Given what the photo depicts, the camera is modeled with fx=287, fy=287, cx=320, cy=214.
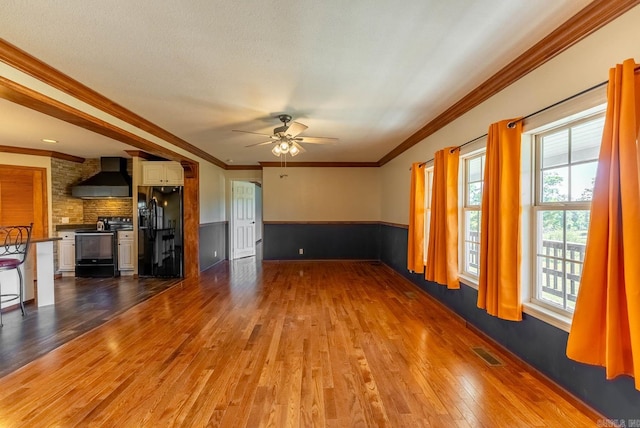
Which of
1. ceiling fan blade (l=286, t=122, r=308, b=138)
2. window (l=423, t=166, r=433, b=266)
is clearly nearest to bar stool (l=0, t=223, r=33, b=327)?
ceiling fan blade (l=286, t=122, r=308, b=138)

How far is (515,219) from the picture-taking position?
2328mm

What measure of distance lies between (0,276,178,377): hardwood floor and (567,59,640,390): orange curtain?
417cm

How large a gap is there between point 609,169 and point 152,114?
168 inches

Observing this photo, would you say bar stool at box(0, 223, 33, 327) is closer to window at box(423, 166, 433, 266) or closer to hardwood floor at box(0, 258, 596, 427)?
hardwood floor at box(0, 258, 596, 427)

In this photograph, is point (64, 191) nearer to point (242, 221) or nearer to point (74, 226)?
point (74, 226)

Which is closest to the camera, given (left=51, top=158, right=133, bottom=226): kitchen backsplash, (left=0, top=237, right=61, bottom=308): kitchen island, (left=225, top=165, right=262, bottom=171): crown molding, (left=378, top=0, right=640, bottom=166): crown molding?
(left=378, top=0, right=640, bottom=166): crown molding

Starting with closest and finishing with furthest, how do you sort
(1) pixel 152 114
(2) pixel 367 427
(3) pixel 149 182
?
Result: (2) pixel 367 427, (1) pixel 152 114, (3) pixel 149 182

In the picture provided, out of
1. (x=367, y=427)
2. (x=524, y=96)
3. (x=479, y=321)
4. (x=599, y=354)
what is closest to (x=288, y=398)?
(x=367, y=427)

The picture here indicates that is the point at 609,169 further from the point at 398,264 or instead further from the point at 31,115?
the point at 31,115

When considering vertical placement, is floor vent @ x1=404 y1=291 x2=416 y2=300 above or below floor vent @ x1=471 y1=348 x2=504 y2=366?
above

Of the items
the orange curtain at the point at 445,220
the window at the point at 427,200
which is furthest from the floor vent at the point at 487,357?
the window at the point at 427,200

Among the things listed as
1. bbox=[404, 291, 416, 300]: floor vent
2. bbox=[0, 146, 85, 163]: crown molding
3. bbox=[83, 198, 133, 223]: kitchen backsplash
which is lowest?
bbox=[404, 291, 416, 300]: floor vent

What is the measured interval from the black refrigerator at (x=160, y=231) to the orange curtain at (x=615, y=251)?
19.3 ft

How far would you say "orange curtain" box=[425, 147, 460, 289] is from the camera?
3.38 meters
